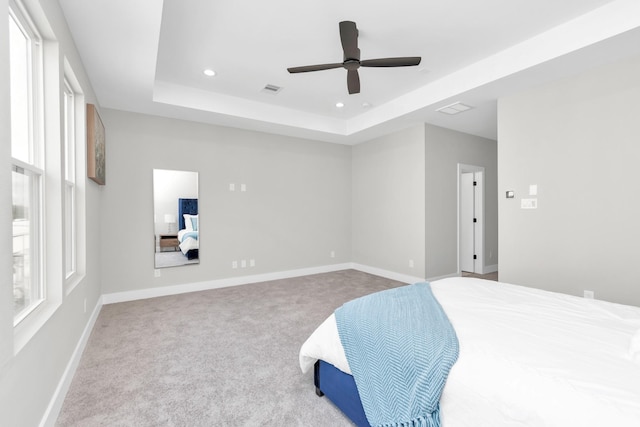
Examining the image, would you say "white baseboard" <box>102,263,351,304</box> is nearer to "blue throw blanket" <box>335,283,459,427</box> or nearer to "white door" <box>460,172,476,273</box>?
"white door" <box>460,172,476,273</box>

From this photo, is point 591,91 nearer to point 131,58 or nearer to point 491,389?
point 491,389

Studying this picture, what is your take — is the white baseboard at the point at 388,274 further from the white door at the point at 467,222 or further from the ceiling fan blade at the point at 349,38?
the ceiling fan blade at the point at 349,38

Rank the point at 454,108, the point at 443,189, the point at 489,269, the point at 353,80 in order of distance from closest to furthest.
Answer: the point at 353,80, the point at 454,108, the point at 443,189, the point at 489,269

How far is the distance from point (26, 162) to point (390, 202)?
461cm

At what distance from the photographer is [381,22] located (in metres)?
2.63

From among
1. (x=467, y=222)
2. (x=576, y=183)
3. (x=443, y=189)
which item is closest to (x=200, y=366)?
(x=576, y=183)

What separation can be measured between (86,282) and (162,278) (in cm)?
147

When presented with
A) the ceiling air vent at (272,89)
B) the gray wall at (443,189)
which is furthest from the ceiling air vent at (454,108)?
the ceiling air vent at (272,89)

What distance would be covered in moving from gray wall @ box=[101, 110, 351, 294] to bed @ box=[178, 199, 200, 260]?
0.32ft

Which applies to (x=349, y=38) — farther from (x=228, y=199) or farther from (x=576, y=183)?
(x=228, y=199)

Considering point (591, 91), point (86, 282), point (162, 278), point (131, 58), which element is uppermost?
point (131, 58)

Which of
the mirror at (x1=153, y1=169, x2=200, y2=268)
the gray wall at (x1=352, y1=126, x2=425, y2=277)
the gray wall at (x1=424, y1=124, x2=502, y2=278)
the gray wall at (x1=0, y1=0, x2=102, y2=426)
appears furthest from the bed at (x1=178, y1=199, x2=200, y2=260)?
the gray wall at (x1=424, y1=124, x2=502, y2=278)

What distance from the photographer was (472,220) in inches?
224

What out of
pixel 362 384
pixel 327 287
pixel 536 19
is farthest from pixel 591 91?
pixel 327 287
